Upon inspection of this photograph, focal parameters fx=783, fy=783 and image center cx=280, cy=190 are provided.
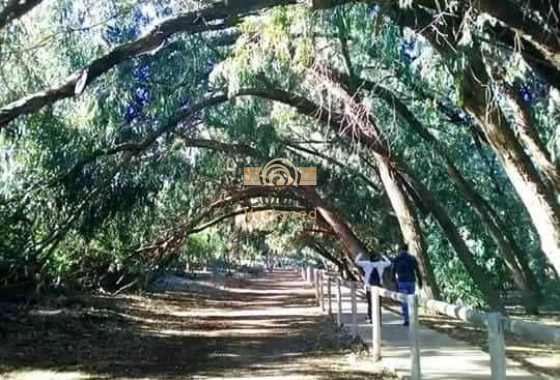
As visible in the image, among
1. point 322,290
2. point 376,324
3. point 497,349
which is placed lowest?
point 497,349

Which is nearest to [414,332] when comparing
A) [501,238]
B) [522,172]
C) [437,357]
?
[522,172]

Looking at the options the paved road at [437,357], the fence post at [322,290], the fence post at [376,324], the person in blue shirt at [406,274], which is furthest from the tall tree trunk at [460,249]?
the fence post at [322,290]

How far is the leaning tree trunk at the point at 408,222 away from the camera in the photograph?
1868 cm

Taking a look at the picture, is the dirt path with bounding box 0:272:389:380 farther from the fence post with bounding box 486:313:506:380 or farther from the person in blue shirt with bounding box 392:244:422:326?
the fence post with bounding box 486:313:506:380

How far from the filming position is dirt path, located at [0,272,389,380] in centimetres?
1180

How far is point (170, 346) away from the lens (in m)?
15.8

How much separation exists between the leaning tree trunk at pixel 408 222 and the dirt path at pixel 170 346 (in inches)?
109

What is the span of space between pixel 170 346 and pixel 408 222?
265 inches

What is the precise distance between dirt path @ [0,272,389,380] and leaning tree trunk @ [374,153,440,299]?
9.08ft

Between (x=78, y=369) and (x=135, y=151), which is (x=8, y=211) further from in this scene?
(x=78, y=369)

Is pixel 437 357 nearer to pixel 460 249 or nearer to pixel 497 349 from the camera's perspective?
pixel 460 249

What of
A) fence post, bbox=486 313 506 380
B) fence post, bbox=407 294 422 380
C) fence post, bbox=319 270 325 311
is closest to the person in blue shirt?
fence post, bbox=407 294 422 380

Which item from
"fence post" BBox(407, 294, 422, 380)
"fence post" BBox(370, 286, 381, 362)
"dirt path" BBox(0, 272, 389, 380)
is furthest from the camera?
"dirt path" BBox(0, 272, 389, 380)

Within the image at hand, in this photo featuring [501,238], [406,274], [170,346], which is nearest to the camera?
[406,274]
